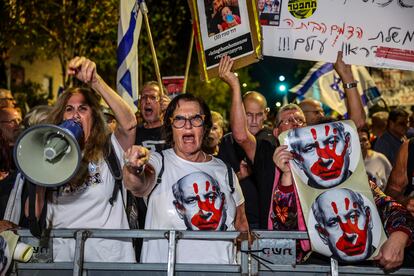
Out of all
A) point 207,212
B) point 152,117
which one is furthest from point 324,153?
point 152,117

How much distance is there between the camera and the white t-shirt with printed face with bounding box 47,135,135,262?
381 cm

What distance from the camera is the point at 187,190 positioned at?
3684 millimetres

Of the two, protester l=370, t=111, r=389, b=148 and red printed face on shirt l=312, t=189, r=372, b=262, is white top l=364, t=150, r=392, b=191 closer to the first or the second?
protester l=370, t=111, r=389, b=148

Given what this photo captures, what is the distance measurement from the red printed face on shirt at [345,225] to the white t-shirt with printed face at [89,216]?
131 cm

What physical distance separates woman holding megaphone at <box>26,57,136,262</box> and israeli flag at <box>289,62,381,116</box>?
7.17 metres

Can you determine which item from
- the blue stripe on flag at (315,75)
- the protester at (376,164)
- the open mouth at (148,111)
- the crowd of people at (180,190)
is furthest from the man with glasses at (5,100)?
the blue stripe on flag at (315,75)

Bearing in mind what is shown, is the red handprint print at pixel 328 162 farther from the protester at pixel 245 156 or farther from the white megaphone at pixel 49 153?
the protester at pixel 245 156

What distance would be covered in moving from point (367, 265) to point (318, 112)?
9.77 ft

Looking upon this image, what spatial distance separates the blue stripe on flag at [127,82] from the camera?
6172 millimetres

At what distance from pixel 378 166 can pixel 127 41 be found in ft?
11.9

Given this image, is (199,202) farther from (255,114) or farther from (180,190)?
(255,114)

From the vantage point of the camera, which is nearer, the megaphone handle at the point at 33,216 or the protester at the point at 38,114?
the megaphone handle at the point at 33,216

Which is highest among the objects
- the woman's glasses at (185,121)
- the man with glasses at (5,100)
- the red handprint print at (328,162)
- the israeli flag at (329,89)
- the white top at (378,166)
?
the israeli flag at (329,89)

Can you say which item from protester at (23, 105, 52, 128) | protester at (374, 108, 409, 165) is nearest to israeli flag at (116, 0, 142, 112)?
protester at (23, 105, 52, 128)
